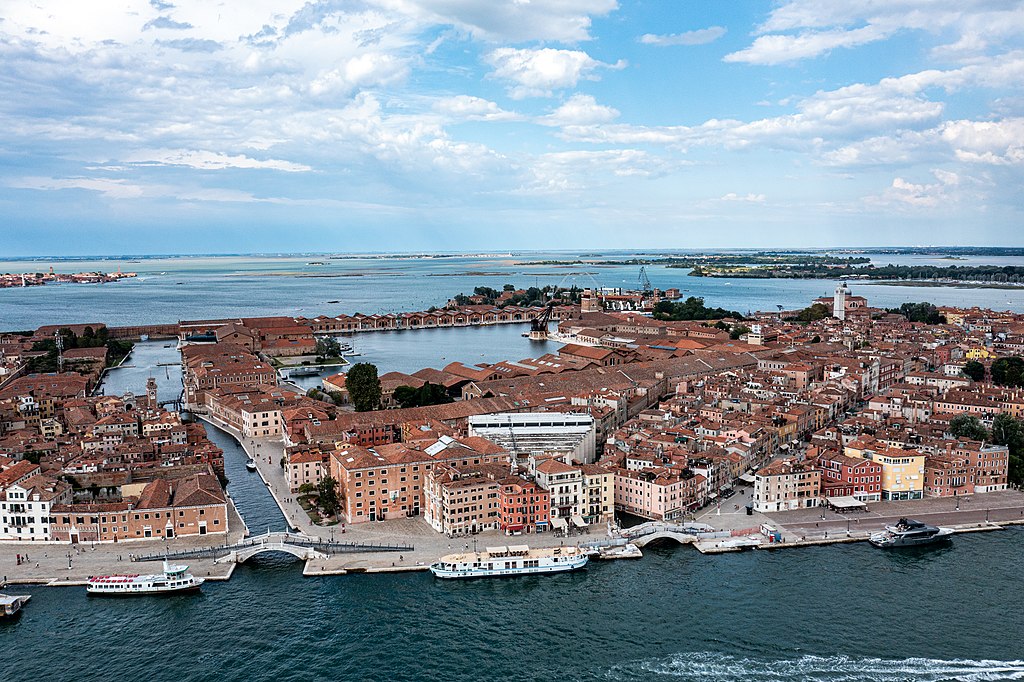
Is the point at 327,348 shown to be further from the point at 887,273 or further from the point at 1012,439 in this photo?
the point at 887,273

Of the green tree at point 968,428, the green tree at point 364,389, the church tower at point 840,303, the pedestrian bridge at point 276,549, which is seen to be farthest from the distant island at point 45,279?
the green tree at point 968,428

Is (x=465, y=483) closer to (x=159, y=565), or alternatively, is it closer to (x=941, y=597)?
(x=159, y=565)

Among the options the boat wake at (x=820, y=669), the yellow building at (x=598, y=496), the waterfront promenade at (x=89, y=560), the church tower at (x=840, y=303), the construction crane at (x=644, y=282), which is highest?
the construction crane at (x=644, y=282)

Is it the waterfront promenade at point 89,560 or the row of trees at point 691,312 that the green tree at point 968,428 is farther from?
the row of trees at point 691,312

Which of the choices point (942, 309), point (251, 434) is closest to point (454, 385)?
point (251, 434)

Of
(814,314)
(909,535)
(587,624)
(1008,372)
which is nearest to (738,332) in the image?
(814,314)

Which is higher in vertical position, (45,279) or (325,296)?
(45,279)
